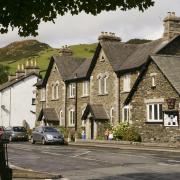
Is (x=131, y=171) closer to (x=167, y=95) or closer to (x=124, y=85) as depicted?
(x=167, y=95)

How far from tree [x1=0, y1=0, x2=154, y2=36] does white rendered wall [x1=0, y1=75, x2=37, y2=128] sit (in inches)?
2575

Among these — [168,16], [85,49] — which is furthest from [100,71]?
[85,49]

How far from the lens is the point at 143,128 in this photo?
39.4 m

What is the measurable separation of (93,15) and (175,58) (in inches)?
1207

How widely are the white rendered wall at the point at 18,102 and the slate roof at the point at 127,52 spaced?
2770 centimetres

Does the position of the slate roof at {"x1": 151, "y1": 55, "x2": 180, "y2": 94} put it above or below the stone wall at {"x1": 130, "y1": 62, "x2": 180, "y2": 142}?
above

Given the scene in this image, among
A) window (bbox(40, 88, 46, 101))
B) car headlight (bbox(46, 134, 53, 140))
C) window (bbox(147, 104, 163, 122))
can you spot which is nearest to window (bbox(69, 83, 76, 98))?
window (bbox(40, 88, 46, 101))

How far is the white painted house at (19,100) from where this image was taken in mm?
75562

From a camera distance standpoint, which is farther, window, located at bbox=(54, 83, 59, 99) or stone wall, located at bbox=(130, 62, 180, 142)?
window, located at bbox=(54, 83, 59, 99)

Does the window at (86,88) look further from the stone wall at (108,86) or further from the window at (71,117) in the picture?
the window at (71,117)

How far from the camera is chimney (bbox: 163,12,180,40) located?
4462 cm

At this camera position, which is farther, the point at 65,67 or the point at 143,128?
the point at 65,67

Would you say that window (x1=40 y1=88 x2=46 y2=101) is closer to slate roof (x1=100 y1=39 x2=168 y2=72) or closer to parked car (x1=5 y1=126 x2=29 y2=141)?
parked car (x1=5 y1=126 x2=29 y2=141)

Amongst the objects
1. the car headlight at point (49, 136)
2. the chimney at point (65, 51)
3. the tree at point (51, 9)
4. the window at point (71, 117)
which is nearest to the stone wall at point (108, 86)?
the window at point (71, 117)
